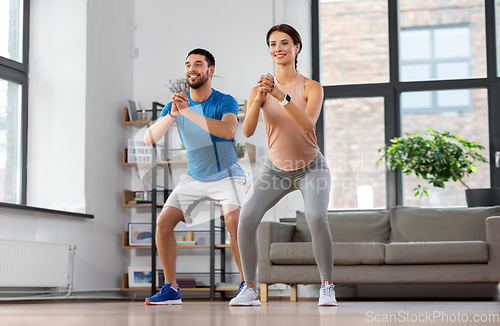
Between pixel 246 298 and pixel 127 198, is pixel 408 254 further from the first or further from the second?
pixel 127 198

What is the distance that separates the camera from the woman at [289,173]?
2465mm

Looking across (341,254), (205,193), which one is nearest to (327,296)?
(205,193)

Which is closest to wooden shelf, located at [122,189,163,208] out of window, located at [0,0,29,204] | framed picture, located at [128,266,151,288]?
framed picture, located at [128,266,151,288]

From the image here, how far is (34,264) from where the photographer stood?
168 inches

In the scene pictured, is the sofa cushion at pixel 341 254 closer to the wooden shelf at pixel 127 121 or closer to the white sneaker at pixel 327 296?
the white sneaker at pixel 327 296

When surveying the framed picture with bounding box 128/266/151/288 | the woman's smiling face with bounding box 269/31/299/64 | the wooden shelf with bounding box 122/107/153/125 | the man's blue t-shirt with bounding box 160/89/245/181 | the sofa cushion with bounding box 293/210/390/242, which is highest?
the wooden shelf with bounding box 122/107/153/125

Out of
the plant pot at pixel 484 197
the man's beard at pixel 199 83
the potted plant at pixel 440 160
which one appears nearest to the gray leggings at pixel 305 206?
the man's beard at pixel 199 83

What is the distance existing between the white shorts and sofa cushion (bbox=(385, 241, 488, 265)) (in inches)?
61.9

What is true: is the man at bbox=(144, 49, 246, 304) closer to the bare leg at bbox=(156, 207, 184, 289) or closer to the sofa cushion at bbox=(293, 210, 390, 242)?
the bare leg at bbox=(156, 207, 184, 289)

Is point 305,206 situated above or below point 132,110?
below

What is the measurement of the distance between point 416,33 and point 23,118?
3.73 m

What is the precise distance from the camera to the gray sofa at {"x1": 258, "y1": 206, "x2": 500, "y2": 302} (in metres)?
3.84

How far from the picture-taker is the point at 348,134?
5.71m

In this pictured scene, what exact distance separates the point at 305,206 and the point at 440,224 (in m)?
2.36
